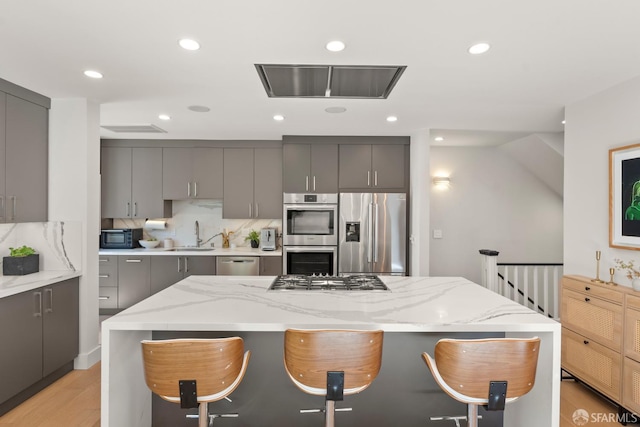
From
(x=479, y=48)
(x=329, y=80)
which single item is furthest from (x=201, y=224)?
(x=479, y=48)

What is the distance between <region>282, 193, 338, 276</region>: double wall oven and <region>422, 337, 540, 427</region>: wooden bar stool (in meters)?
3.00

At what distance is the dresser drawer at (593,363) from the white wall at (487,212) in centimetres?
237

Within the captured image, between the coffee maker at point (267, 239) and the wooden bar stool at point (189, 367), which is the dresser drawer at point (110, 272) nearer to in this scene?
the coffee maker at point (267, 239)

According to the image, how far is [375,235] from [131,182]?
3398 mm

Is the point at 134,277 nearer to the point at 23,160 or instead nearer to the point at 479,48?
the point at 23,160

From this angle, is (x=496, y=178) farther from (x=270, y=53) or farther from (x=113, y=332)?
(x=113, y=332)

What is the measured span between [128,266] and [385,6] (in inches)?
174

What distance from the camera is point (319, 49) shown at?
7.04 feet

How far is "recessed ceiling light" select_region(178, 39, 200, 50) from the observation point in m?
2.04

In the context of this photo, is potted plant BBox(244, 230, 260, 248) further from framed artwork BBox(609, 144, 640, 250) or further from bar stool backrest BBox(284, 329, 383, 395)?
framed artwork BBox(609, 144, 640, 250)

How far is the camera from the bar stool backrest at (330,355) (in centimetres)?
160

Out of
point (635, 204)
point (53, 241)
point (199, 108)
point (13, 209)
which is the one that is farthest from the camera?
point (199, 108)

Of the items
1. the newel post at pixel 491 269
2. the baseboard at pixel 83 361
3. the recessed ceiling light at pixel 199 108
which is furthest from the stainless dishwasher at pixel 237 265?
the newel post at pixel 491 269

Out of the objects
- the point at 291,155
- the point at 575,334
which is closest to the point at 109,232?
the point at 291,155
